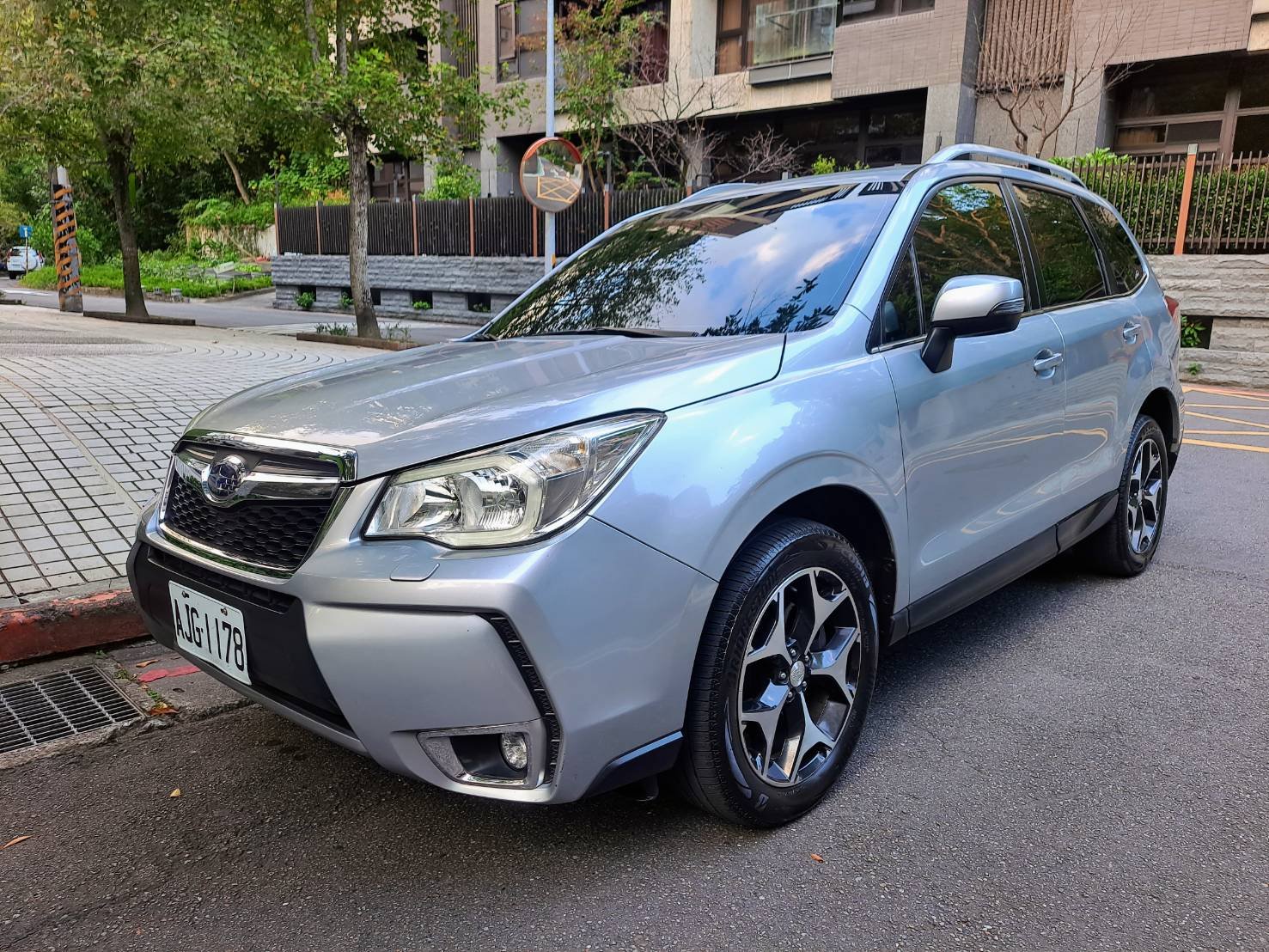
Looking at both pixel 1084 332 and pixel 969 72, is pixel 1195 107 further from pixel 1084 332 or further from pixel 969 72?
pixel 1084 332

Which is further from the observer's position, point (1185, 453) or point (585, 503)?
point (1185, 453)

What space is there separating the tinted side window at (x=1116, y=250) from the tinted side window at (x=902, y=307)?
5.45 ft

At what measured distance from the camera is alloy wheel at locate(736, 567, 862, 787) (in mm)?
2381

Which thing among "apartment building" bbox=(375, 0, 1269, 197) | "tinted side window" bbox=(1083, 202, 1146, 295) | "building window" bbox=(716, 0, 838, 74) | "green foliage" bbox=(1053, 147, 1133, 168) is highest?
"building window" bbox=(716, 0, 838, 74)

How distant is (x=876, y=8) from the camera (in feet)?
65.2

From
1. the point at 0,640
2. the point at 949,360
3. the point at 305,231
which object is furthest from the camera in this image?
the point at 305,231

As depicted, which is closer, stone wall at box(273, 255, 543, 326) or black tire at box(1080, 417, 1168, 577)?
black tire at box(1080, 417, 1168, 577)

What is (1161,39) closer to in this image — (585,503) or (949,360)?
(949,360)

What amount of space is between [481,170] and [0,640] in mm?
25365

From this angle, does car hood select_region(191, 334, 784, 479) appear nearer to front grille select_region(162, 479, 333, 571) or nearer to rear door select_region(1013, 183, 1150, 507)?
front grille select_region(162, 479, 333, 571)

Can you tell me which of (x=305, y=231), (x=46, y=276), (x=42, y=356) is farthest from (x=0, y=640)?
(x=46, y=276)

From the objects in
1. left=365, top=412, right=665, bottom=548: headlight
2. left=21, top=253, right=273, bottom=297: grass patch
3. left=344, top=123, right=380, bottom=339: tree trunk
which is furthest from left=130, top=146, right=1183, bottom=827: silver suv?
left=21, top=253, right=273, bottom=297: grass patch

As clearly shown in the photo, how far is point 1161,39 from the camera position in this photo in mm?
15984

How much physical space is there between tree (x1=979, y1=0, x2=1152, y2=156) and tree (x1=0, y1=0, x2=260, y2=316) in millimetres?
12414
